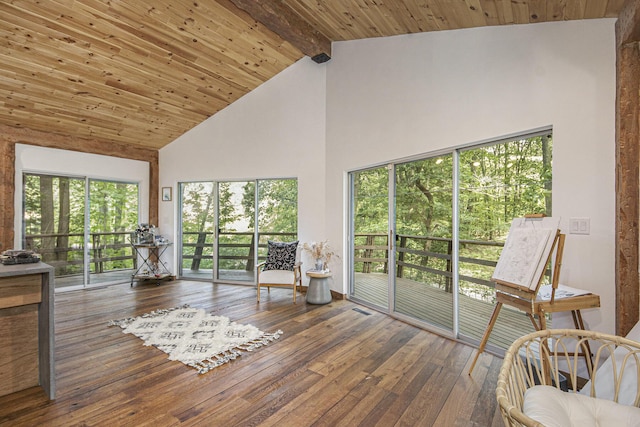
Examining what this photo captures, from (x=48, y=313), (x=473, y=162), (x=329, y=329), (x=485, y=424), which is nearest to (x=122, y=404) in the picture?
(x=48, y=313)

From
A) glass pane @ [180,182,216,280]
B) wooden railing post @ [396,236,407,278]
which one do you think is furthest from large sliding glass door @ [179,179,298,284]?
wooden railing post @ [396,236,407,278]

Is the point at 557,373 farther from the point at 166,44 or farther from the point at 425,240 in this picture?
the point at 166,44

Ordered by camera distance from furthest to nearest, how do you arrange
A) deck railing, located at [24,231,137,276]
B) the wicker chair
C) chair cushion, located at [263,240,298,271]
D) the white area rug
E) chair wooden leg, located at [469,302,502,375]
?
deck railing, located at [24,231,137,276]
chair cushion, located at [263,240,298,271]
the white area rug
chair wooden leg, located at [469,302,502,375]
the wicker chair

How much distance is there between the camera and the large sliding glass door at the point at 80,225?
4852 millimetres

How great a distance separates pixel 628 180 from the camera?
2.02m

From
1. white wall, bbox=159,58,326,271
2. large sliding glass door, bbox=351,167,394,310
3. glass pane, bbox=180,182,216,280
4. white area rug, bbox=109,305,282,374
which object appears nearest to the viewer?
white area rug, bbox=109,305,282,374

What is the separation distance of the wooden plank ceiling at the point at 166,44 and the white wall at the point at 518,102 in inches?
6.8

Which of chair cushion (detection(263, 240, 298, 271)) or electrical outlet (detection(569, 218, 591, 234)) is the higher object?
electrical outlet (detection(569, 218, 591, 234))

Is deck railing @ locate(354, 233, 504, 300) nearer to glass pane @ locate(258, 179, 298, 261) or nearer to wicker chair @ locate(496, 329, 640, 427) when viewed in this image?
wicker chair @ locate(496, 329, 640, 427)

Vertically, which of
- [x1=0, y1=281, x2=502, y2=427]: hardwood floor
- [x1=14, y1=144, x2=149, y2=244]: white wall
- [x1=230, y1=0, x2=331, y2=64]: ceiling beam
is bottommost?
[x1=0, y1=281, x2=502, y2=427]: hardwood floor

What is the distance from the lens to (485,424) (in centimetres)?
189

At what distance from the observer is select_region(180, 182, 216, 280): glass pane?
586 centimetres

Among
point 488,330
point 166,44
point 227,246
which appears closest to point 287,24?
point 166,44

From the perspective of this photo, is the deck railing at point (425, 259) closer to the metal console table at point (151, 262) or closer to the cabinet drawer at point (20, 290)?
the cabinet drawer at point (20, 290)
